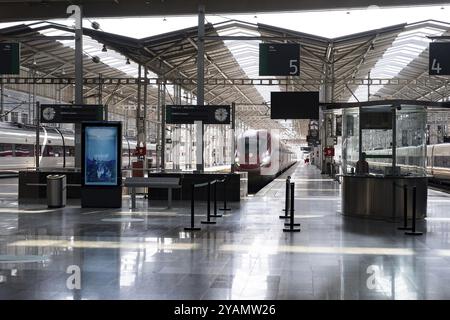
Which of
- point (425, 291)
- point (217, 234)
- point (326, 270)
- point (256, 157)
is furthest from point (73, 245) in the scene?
point (256, 157)

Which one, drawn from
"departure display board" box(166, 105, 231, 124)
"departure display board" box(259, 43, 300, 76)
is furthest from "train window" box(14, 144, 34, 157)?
"departure display board" box(259, 43, 300, 76)

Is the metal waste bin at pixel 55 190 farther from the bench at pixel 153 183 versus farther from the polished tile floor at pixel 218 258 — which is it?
the bench at pixel 153 183

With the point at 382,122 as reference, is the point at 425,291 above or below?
below

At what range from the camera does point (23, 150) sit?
34.1 metres

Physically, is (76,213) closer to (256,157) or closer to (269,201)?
(269,201)

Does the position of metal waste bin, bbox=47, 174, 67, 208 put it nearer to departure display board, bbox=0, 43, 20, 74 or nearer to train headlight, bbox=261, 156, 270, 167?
departure display board, bbox=0, 43, 20, 74

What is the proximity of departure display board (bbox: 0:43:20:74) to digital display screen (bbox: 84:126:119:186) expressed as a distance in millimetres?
5078

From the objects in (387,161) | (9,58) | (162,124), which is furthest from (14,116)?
(387,161)

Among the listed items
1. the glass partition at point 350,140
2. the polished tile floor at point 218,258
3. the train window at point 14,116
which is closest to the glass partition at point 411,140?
the glass partition at point 350,140

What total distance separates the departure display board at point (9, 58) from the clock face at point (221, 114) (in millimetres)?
6587

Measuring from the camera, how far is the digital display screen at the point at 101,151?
1462 cm
